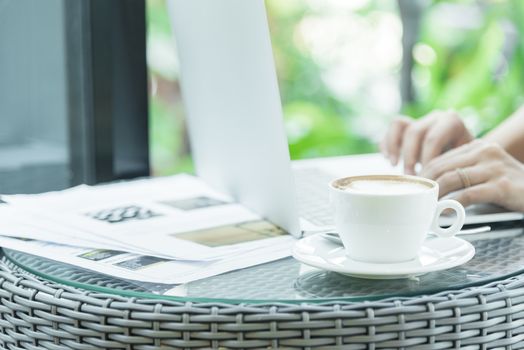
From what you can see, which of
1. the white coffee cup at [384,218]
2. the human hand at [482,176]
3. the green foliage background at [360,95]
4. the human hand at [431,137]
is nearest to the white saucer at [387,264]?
the white coffee cup at [384,218]

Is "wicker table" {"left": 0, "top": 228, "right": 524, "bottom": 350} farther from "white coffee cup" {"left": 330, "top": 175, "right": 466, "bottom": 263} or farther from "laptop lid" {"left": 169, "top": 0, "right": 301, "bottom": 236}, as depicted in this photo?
"laptop lid" {"left": 169, "top": 0, "right": 301, "bottom": 236}

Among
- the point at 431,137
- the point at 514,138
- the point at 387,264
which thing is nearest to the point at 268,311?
the point at 387,264

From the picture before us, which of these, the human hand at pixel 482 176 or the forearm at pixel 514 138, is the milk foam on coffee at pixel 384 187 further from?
the forearm at pixel 514 138

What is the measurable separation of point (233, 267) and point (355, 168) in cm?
50

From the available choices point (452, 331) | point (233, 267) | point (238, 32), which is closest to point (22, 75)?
point (238, 32)

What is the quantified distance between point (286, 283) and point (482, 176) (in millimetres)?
323

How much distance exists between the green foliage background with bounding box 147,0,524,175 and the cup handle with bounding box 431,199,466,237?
72.2 inches

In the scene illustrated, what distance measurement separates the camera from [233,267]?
31.6 inches

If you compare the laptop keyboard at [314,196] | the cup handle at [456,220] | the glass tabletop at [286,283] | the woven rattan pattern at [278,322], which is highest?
the cup handle at [456,220]

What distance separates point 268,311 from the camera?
0.68m

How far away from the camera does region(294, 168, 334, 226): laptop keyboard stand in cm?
99

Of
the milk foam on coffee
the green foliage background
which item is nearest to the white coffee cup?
the milk foam on coffee

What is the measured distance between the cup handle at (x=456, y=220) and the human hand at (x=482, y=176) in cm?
14

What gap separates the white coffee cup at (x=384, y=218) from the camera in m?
0.74
